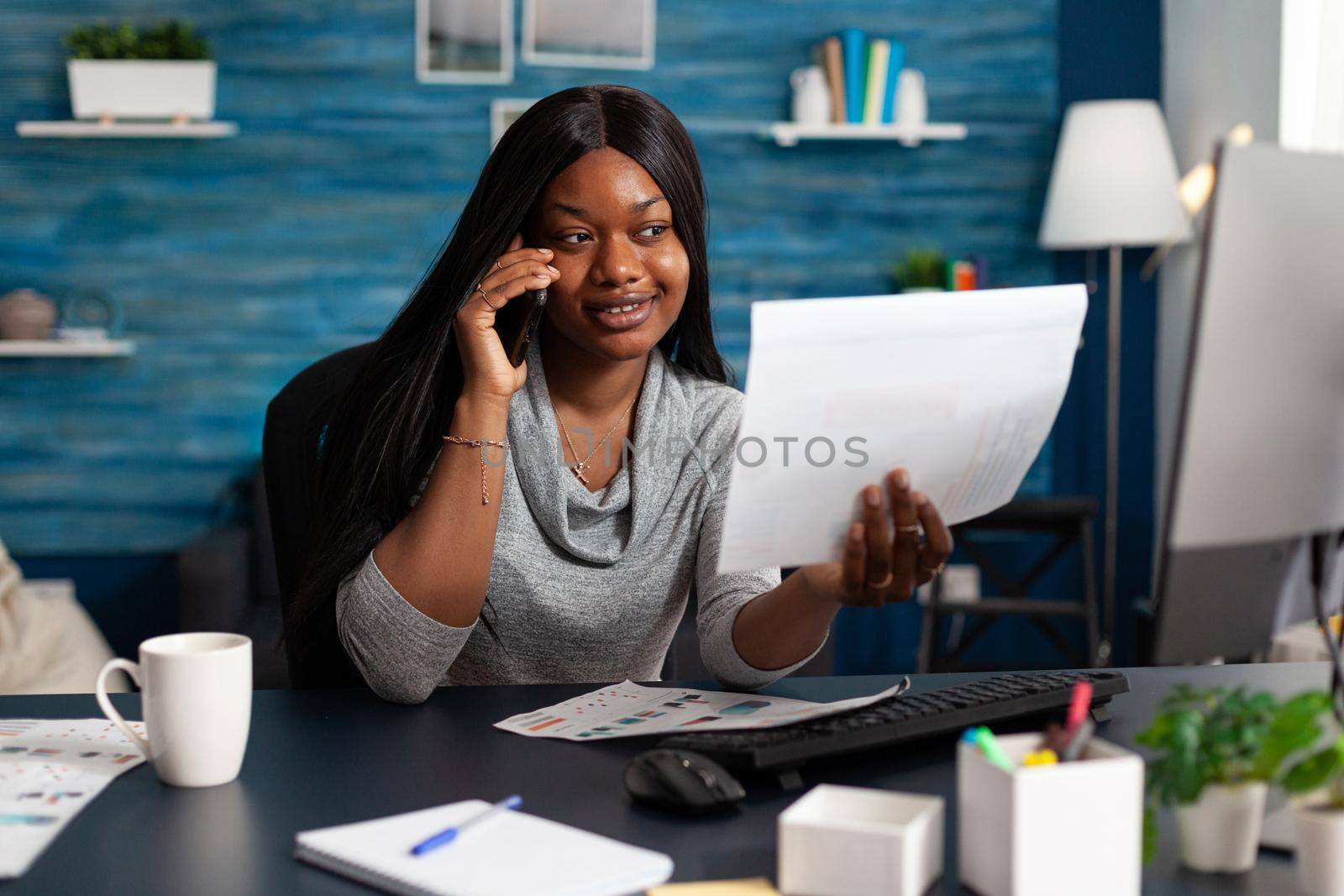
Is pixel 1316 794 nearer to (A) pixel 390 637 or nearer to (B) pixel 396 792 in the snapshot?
(B) pixel 396 792

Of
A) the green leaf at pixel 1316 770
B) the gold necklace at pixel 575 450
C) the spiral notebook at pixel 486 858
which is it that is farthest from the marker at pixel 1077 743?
the gold necklace at pixel 575 450

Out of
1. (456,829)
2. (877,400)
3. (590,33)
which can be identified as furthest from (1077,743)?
(590,33)

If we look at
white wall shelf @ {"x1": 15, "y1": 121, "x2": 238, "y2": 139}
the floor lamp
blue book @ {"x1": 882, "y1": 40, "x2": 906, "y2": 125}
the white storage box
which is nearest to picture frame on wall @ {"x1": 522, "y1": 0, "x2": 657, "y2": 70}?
blue book @ {"x1": 882, "y1": 40, "x2": 906, "y2": 125}

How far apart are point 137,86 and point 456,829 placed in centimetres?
316

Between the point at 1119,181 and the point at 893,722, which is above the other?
the point at 1119,181

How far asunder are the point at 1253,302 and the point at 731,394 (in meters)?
0.92

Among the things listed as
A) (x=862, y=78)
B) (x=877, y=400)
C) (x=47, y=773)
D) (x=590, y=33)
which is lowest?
(x=47, y=773)

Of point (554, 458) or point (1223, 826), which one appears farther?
point (554, 458)

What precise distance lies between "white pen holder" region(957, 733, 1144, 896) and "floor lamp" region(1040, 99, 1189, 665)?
292 cm

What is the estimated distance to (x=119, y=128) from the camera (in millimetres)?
3418

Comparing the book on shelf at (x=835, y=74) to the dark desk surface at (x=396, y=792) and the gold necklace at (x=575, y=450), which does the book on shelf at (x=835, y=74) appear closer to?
the gold necklace at (x=575, y=450)

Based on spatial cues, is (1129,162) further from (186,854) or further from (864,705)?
(186,854)

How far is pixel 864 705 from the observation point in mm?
1005

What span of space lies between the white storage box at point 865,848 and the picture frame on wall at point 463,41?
322cm
